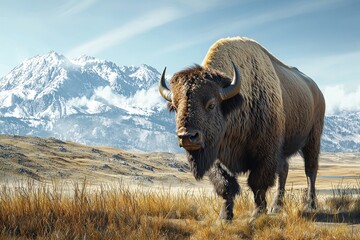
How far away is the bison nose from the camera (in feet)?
17.5

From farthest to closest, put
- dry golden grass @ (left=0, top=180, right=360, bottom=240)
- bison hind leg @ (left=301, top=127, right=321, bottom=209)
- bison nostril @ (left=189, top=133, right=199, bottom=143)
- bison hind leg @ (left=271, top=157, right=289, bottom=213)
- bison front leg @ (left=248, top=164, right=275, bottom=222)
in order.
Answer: bison hind leg @ (left=301, top=127, right=321, bottom=209) < bison hind leg @ (left=271, top=157, right=289, bottom=213) < bison front leg @ (left=248, top=164, right=275, bottom=222) < bison nostril @ (left=189, top=133, right=199, bottom=143) < dry golden grass @ (left=0, top=180, right=360, bottom=240)

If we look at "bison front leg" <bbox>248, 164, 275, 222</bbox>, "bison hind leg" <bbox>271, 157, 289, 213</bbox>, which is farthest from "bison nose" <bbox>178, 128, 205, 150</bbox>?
"bison hind leg" <bbox>271, 157, 289, 213</bbox>

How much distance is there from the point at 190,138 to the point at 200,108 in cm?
58

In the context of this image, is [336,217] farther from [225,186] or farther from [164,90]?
[164,90]

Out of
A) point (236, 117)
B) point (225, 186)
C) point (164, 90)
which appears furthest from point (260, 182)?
point (164, 90)

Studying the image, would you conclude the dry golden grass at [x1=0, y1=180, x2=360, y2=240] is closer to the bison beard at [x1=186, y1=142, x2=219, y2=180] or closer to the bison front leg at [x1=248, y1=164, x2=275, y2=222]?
the bison front leg at [x1=248, y1=164, x2=275, y2=222]

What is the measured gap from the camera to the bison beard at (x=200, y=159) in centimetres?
592

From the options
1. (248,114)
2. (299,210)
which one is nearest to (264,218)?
(299,210)

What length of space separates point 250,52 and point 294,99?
65.4 inches

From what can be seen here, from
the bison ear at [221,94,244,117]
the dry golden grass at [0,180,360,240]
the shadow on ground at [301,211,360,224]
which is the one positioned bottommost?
the shadow on ground at [301,211,360,224]

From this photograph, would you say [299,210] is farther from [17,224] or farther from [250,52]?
[17,224]

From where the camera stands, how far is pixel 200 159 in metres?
5.95

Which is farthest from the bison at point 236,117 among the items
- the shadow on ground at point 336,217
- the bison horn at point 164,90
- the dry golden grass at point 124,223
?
the shadow on ground at point 336,217

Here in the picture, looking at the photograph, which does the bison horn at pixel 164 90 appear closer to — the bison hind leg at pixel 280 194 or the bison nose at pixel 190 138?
the bison nose at pixel 190 138
